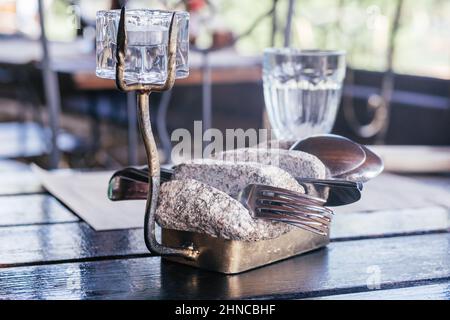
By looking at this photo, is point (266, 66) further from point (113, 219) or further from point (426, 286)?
point (426, 286)

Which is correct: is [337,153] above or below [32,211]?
above

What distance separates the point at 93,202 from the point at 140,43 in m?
0.44

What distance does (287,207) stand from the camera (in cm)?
65

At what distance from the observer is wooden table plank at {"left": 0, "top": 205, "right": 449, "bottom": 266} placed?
0.78m

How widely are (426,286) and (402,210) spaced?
348mm

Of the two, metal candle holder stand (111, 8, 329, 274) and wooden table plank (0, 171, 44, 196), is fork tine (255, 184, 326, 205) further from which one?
wooden table plank (0, 171, 44, 196)

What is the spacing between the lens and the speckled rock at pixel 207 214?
2.18ft

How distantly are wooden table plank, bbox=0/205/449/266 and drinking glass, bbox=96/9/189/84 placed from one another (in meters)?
0.22

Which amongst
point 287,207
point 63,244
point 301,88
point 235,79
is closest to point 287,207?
point 287,207

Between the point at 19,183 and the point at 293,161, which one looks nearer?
the point at 293,161

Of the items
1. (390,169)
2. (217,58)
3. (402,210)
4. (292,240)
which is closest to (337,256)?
(292,240)

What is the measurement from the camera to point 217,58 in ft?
11.4

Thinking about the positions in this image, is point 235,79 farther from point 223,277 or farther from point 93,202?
point 223,277

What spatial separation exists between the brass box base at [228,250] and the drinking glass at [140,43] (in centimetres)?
15
